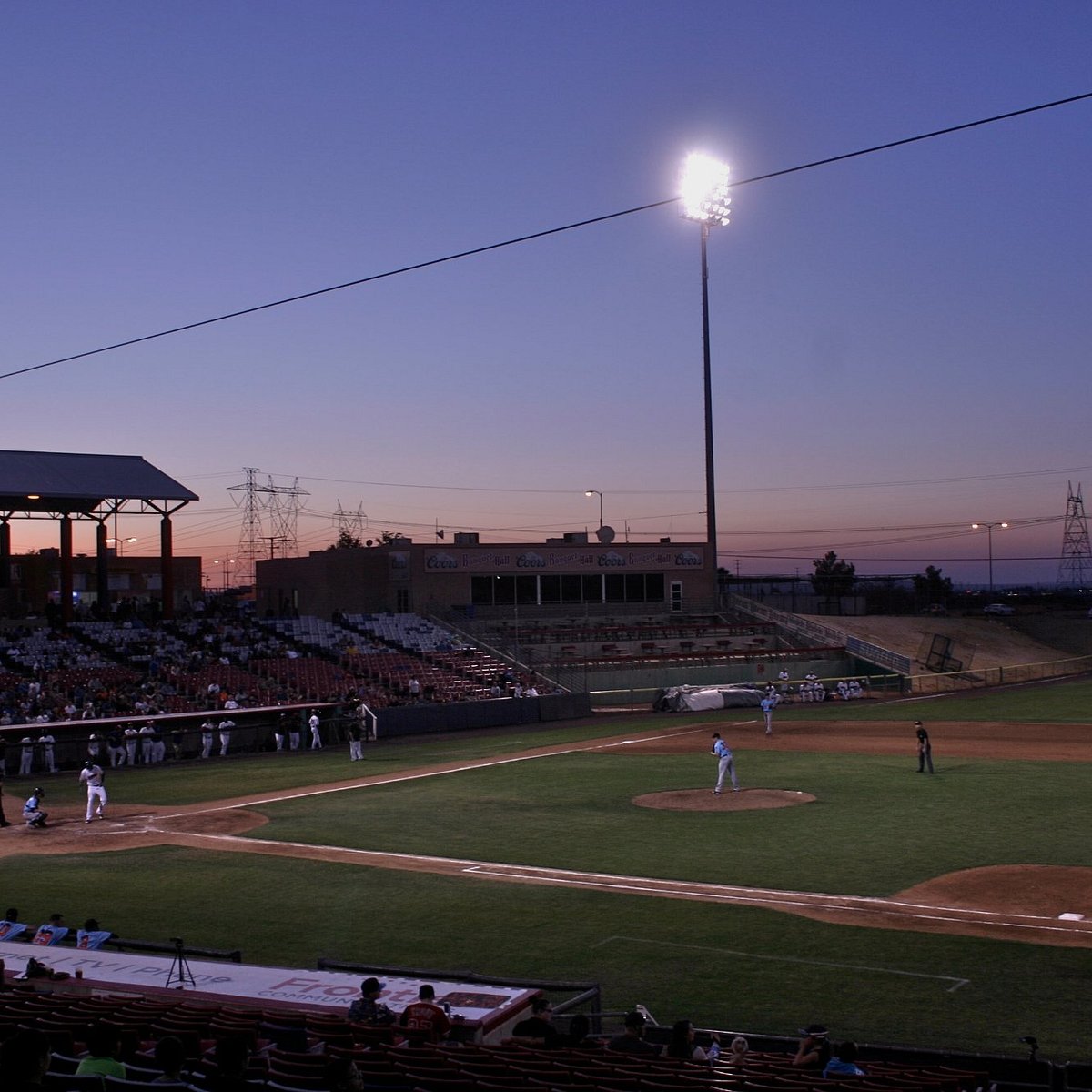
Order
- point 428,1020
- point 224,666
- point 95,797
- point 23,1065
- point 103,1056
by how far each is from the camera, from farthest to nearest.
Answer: point 224,666, point 95,797, point 428,1020, point 103,1056, point 23,1065

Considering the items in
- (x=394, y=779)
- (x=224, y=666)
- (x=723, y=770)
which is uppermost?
(x=224, y=666)

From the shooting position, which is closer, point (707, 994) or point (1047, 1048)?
point (1047, 1048)

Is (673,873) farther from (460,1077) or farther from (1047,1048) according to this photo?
(460,1077)

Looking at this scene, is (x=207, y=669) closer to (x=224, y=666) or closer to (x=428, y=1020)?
(x=224, y=666)

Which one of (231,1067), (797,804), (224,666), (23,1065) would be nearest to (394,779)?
(797,804)

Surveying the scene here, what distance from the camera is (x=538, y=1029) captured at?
9.68 meters

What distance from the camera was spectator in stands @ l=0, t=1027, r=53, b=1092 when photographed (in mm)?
5098

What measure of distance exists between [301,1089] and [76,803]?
22511 mm

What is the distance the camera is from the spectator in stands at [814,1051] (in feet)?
28.5

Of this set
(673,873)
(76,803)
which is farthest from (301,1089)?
(76,803)

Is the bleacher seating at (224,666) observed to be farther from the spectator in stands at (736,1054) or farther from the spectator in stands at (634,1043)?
the spectator in stands at (736,1054)

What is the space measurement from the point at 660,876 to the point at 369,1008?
28.2 feet

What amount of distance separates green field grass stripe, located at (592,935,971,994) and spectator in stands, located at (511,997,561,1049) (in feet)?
12.6

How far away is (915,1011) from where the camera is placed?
11461 millimetres
